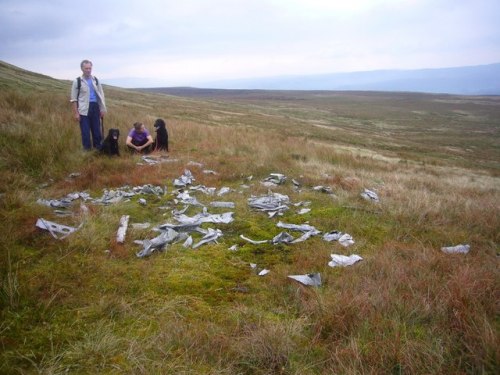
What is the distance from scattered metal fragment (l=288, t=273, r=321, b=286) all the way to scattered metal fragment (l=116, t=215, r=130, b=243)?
213 cm

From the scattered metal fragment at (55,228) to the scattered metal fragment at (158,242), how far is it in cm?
86

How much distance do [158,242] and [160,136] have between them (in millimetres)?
6105

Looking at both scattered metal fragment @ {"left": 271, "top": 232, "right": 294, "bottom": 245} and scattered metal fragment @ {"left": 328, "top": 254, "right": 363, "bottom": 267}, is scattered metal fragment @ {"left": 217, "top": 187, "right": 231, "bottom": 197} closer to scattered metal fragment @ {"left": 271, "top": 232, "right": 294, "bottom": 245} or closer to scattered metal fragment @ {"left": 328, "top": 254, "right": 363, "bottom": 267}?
scattered metal fragment @ {"left": 271, "top": 232, "right": 294, "bottom": 245}

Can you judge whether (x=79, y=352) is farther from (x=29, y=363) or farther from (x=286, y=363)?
(x=286, y=363)

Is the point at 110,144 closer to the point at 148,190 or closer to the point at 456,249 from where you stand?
the point at 148,190

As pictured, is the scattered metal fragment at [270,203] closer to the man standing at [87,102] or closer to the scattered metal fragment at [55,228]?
the scattered metal fragment at [55,228]

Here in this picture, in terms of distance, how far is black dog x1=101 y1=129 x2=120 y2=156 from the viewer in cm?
827

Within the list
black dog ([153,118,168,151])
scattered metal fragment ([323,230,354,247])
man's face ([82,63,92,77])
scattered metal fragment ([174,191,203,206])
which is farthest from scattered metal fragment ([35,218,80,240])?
black dog ([153,118,168,151])

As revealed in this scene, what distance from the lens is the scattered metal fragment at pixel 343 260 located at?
12.6 feet

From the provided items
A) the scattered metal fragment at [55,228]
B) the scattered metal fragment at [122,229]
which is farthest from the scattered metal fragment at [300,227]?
the scattered metal fragment at [55,228]

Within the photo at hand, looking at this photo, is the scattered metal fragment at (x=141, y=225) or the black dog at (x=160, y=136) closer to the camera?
the scattered metal fragment at (x=141, y=225)

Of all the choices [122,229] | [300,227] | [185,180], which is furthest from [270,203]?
[122,229]

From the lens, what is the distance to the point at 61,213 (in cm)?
479

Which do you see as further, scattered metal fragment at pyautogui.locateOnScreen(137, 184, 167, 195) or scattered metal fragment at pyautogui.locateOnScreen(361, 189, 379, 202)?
scattered metal fragment at pyautogui.locateOnScreen(361, 189, 379, 202)
